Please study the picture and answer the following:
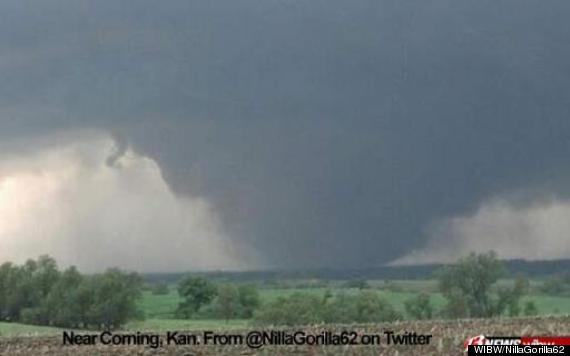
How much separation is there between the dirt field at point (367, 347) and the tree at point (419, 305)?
49729mm

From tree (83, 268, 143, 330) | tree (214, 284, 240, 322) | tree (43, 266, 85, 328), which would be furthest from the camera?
tree (214, 284, 240, 322)

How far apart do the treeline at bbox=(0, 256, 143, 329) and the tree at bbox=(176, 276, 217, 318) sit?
4.44 m

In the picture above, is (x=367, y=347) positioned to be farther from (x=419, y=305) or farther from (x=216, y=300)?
(x=216, y=300)

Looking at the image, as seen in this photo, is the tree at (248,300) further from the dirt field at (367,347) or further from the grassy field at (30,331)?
the dirt field at (367,347)

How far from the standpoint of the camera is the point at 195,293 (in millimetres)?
94125

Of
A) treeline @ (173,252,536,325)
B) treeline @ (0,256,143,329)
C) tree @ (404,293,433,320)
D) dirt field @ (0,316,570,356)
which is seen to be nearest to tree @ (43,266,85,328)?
treeline @ (0,256,143,329)

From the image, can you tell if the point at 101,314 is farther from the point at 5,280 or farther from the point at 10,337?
the point at 10,337

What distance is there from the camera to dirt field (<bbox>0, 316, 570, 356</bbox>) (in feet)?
66.8

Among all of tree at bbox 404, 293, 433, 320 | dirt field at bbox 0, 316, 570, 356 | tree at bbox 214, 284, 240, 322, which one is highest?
tree at bbox 214, 284, 240, 322

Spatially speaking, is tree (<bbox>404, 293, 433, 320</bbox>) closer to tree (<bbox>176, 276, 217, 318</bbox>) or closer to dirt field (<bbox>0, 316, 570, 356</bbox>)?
tree (<bbox>176, 276, 217, 318</bbox>)

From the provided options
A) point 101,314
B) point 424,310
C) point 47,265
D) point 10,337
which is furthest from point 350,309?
point 10,337

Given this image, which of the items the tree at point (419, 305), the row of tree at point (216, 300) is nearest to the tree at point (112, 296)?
the row of tree at point (216, 300)

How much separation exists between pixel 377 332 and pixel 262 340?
2.42 meters

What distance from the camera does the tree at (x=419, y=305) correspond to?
73394 mm
